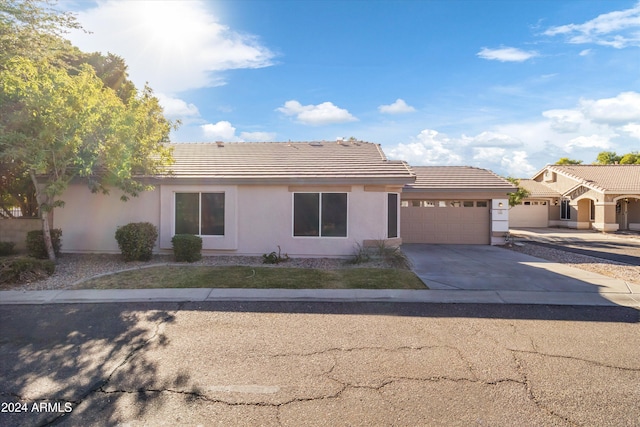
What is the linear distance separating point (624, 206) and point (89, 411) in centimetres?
3728

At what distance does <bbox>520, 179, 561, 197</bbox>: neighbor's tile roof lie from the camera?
106 ft

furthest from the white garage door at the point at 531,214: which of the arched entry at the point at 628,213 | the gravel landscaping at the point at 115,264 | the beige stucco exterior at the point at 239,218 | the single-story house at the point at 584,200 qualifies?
the gravel landscaping at the point at 115,264

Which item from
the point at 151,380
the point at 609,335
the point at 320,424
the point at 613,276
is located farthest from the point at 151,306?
the point at 613,276

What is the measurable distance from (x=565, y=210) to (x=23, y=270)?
36780 millimetres

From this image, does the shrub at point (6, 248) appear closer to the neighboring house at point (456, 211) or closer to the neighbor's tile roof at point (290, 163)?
the neighbor's tile roof at point (290, 163)

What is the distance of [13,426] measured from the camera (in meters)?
3.60

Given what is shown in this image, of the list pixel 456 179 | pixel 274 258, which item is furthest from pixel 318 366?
pixel 456 179

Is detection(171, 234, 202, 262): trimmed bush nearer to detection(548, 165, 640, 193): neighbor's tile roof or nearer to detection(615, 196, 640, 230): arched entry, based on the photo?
detection(548, 165, 640, 193): neighbor's tile roof

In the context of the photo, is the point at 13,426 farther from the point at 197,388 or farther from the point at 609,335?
the point at 609,335

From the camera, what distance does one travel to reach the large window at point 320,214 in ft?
43.5

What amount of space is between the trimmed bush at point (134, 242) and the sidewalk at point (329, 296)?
3466 mm

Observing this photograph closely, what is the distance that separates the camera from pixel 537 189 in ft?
111

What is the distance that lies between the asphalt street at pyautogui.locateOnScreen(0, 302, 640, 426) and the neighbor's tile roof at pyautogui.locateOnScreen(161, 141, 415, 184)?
21.4ft

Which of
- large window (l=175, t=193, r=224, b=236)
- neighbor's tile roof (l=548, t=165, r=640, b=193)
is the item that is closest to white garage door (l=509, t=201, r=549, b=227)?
neighbor's tile roof (l=548, t=165, r=640, b=193)
